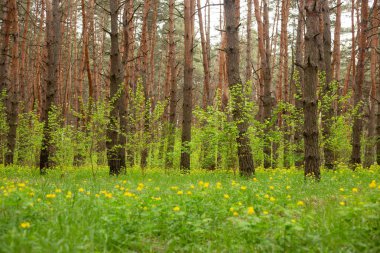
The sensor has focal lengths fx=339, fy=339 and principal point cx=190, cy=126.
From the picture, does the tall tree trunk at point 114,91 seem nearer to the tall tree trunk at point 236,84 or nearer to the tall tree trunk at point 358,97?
the tall tree trunk at point 236,84

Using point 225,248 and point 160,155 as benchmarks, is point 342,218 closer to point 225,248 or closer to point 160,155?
point 225,248

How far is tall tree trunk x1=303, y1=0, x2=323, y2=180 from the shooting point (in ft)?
27.4

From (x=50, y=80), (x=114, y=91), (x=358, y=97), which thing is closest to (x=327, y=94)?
(x=358, y=97)

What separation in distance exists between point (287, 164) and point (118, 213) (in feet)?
55.3

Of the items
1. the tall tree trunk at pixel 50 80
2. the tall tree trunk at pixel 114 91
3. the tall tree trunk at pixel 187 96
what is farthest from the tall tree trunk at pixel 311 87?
the tall tree trunk at pixel 50 80

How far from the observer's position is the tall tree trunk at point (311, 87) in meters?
8.36

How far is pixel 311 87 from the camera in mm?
8398

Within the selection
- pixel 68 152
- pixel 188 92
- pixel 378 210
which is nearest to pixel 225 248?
pixel 378 210

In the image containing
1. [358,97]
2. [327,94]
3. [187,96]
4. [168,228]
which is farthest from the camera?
[358,97]

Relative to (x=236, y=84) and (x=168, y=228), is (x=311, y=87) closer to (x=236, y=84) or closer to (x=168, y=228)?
(x=236, y=84)

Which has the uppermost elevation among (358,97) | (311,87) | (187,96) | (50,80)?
(50,80)

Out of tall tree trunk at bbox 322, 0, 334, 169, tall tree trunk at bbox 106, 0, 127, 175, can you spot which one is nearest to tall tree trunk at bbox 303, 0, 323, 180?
tall tree trunk at bbox 322, 0, 334, 169

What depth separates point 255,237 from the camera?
3756 mm

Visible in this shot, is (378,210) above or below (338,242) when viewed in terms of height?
above
